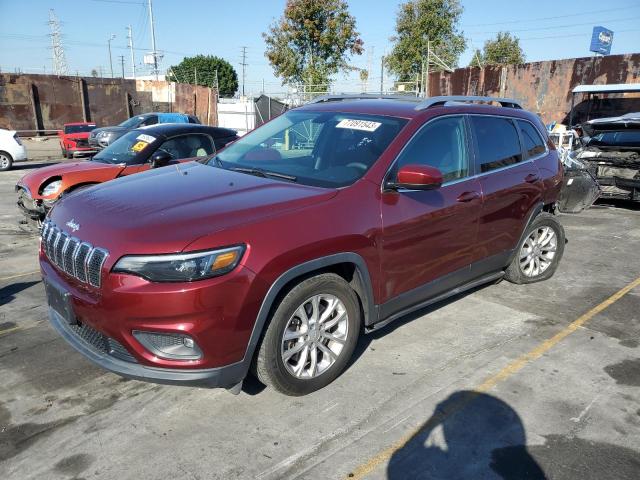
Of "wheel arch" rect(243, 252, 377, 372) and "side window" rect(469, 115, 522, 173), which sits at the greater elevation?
"side window" rect(469, 115, 522, 173)

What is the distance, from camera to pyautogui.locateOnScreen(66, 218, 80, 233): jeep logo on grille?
297cm

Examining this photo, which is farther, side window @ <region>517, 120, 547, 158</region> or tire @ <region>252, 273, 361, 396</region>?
side window @ <region>517, 120, 547, 158</region>

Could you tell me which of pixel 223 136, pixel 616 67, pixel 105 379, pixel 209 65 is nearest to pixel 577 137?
pixel 223 136

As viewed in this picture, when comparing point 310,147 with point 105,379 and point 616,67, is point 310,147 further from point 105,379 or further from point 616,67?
point 616,67

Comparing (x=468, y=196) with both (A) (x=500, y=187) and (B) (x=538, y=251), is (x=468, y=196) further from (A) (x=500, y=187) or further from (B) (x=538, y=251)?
(B) (x=538, y=251)

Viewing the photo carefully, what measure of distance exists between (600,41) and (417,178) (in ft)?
81.2

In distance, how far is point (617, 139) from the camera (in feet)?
30.8

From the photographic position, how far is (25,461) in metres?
2.66

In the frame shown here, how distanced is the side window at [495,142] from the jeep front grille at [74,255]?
302 centimetres

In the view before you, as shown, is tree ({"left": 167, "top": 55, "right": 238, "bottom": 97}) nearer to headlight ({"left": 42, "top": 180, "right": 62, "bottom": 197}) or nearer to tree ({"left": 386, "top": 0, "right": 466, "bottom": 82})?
tree ({"left": 386, "top": 0, "right": 466, "bottom": 82})

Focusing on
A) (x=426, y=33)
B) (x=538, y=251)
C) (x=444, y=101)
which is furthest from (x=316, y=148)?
(x=426, y=33)

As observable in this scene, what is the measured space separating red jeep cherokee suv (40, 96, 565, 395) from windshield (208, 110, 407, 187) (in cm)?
2

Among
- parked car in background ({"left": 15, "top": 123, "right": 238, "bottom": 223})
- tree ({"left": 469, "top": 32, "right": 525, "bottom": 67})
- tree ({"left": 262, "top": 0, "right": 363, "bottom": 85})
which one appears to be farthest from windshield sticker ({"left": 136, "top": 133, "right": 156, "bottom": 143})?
tree ({"left": 469, "top": 32, "right": 525, "bottom": 67})

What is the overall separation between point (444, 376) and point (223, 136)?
553 cm
